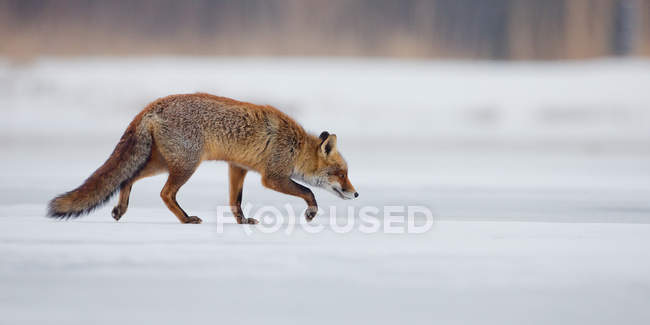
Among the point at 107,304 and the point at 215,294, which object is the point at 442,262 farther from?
the point at 107,304

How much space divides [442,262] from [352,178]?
388 centimetres

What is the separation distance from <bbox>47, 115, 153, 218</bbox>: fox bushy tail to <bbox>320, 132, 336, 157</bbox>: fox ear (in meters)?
1.12

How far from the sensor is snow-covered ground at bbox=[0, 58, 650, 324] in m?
2.89

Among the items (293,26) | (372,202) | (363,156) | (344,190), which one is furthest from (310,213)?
(293,26)

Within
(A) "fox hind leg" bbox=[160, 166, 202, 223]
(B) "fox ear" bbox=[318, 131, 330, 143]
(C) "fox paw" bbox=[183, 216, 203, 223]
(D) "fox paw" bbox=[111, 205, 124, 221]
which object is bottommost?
(C) "fox paw" bbox=[183, 216, 203, 223]

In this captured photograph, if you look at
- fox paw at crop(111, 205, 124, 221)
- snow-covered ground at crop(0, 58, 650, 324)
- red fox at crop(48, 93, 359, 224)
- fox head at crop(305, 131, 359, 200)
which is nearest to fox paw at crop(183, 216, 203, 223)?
red fox at crop(48, 93, 359, 224)

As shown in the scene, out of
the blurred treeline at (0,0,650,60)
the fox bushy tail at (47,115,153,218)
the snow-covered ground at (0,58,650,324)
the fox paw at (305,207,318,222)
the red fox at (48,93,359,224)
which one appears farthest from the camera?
the blurred treeline at (0,0,650,60)

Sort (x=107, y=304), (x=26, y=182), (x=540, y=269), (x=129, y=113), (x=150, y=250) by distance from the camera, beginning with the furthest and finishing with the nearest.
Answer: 1. (x=129, y=113)
2. (x=26, y=182)
3. (x=150, y=250)
4. (x=540, y=269)
5. (x=107, y=304)

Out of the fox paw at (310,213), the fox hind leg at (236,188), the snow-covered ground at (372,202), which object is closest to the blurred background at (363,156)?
the snow-covered ground at (372,202)

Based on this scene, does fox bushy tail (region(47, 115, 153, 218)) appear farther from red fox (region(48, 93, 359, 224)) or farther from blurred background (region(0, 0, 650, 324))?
blurred background (region(0, 0, 650, 324))

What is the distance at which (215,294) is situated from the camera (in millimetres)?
2949

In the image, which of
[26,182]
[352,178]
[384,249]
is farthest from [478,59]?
[384,249]

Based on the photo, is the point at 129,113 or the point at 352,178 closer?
the point at 352,178

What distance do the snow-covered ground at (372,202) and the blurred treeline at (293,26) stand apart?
261 mm
